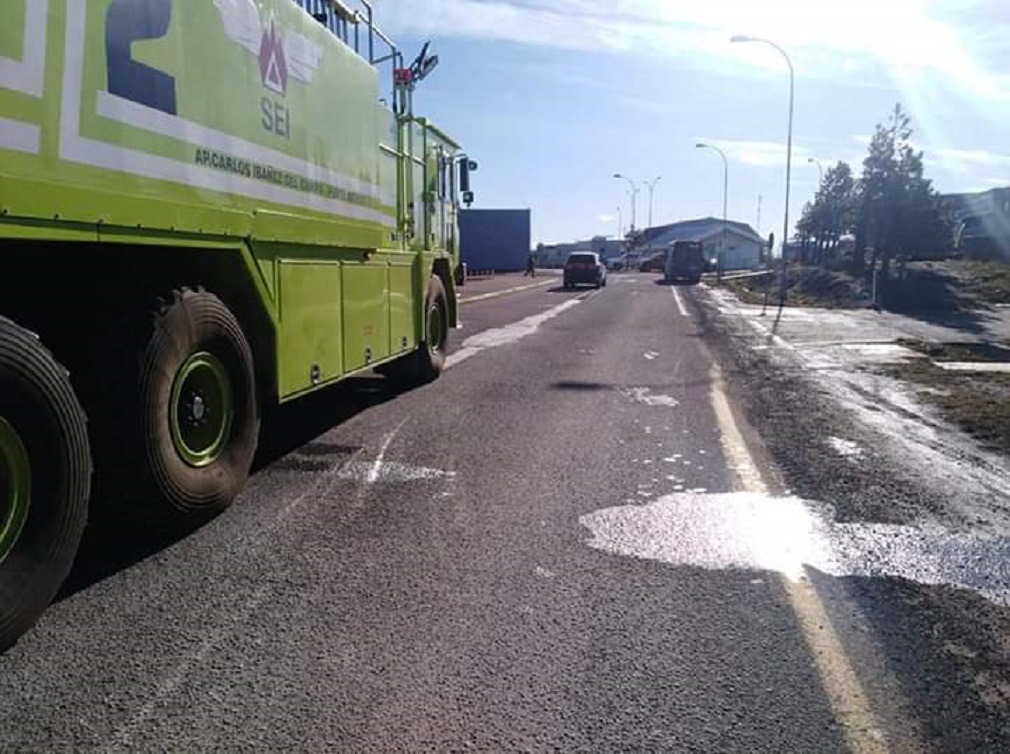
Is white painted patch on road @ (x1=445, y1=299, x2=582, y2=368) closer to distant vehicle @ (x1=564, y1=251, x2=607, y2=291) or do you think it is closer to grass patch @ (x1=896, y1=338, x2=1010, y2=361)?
grass patch @ (x1=896, y1=338, x2=1010, y2=361)

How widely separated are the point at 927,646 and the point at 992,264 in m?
48.6

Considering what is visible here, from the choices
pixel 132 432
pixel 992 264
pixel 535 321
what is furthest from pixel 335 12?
pixel 992 264

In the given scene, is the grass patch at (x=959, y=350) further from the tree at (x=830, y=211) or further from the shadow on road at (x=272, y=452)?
the tree at (x=830, y=211)

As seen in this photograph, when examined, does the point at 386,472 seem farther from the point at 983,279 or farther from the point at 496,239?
the point at 496,239

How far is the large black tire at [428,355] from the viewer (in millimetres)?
11070

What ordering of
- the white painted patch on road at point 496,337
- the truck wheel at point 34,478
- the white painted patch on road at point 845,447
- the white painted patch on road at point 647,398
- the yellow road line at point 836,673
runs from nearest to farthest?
the yellow road line at point 836,673 → the truck wheel at point 34,478 → the white painted patch on road at point 845,447 → the white painted patch on road at point 647,398 → the white painted patch on road at point 496,337

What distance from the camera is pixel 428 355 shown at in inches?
447

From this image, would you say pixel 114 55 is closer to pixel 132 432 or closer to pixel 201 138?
pixel 201 138

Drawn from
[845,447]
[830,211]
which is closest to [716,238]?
[830,211]

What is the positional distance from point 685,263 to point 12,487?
180 feet

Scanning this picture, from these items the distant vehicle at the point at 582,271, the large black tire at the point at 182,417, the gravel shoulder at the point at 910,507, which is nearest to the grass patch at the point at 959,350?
the gravel shoulder at the point at 910,507

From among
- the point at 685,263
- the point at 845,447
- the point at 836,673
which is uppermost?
the point at 685,263

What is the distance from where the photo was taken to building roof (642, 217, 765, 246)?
5984 inches

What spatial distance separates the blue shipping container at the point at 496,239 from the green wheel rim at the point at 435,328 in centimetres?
5278
